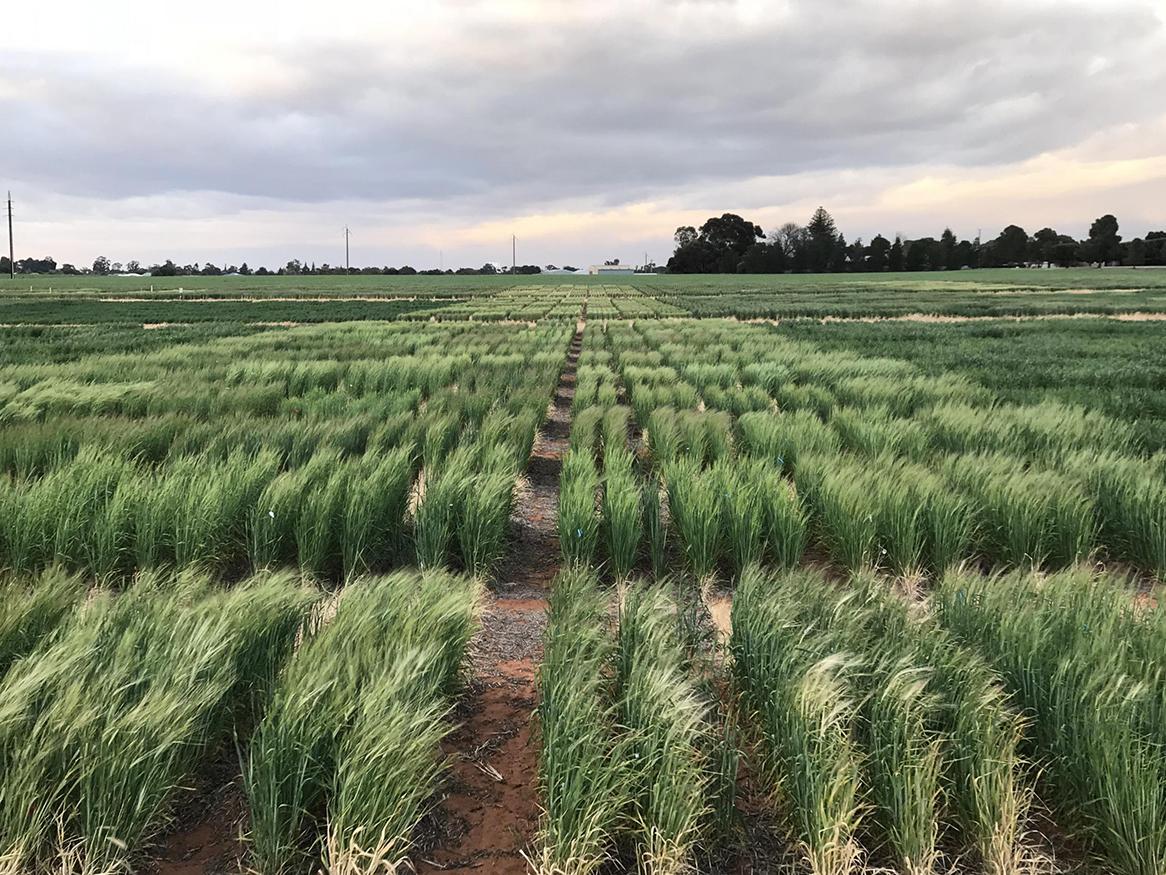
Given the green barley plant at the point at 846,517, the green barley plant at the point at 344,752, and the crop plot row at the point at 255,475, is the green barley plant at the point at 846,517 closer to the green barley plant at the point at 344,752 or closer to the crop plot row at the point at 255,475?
the crop plot row at the point at 255,475

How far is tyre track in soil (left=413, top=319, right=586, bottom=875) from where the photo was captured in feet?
6.44

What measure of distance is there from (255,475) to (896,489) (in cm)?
432

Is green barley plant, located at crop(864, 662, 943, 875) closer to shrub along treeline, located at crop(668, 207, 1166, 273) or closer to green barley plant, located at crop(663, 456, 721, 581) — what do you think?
green barley plant, located at crop(663, 456, 721, 581)

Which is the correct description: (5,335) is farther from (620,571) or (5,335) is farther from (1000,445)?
(1000,445)

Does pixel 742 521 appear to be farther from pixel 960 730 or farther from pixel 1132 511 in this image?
pixel 1132 511

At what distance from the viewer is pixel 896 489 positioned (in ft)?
13.7

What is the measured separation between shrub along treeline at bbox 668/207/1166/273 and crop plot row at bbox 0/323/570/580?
383 feet

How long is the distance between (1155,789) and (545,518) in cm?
401

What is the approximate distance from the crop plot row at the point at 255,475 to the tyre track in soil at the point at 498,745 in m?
0.41

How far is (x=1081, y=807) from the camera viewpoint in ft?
6.01

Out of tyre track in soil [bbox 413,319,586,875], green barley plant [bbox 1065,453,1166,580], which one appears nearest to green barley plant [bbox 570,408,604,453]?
tyre track in soil [bbox 413,319,586,875]

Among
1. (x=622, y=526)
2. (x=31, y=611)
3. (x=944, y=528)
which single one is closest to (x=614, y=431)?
(x=622, y=526)

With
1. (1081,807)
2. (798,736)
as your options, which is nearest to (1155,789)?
(1081,807)

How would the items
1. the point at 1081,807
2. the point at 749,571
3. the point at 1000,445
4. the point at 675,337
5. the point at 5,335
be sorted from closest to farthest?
the point at 1081,807
the point at 749,571
the point at 1000,445
the point at 675,337
the point at 5,335
